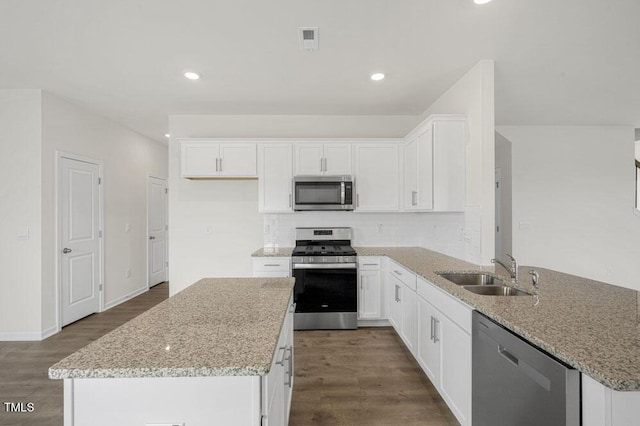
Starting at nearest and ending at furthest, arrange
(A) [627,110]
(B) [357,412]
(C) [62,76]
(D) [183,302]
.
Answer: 1. (D) [183,302]
2. (B) [357,412]
3. (C) [62,76]
4. (A) [627,110]

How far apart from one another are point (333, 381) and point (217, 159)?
282 cm

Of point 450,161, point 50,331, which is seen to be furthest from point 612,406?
point 50,331

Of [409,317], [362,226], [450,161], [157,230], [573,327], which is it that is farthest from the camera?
[157,230]

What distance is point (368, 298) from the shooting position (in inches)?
137

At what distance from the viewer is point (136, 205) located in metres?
4.93

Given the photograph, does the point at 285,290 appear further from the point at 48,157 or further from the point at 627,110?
the point at 627,110

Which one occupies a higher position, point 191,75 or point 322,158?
point 191,75

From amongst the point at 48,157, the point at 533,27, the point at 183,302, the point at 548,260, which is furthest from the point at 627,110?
the point at 48,157

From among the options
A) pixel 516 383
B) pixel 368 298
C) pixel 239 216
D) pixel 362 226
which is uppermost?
pixel 239 216

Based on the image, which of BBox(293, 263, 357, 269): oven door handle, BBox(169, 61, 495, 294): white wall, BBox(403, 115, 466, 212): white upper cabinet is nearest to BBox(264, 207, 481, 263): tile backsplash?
BBox(169, 61, 495, 294): white wall

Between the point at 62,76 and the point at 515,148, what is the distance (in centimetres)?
591

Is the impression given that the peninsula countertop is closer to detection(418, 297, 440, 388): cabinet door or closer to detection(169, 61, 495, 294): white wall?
detection(418, 297, 440, 388): cabinet door

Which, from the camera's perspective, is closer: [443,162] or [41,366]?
[41,366]

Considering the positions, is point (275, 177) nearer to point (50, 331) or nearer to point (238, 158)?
point (238, 158)
